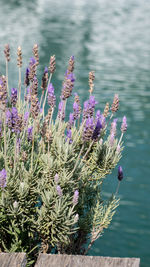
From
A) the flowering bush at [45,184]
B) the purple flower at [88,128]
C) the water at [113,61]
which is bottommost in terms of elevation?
the water at [113,61]

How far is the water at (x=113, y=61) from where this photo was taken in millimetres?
10359

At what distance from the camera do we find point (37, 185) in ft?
9.85

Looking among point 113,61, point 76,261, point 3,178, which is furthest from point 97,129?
point 113,61

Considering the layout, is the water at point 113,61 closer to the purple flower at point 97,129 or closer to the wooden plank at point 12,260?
A: the purple flower at point 97,129

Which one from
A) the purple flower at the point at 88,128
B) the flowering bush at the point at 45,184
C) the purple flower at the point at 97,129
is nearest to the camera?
the flowering bush at the point at 45,184

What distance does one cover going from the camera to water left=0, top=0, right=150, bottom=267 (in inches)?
408

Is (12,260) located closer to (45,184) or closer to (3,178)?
(3,178)

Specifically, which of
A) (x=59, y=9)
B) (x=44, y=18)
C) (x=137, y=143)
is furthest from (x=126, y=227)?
(x=59, y=9)

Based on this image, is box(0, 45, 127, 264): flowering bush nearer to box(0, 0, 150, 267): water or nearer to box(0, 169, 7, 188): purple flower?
box(0, 169, 7, 188): purple flower

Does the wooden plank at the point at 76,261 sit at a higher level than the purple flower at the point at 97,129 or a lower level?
lower

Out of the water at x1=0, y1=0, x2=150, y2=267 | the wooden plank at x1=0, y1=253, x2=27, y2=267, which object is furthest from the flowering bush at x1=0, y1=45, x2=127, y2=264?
the water at x1=0, y1=0, x2=150, y2=267

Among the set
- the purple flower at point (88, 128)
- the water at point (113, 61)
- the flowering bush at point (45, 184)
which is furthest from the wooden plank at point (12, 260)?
the water at point (113, 61)

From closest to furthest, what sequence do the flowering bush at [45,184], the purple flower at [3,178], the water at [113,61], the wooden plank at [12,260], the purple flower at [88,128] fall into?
the wooden plank at [12,260] < the purple flower at [3,178] < the flowering bush at [45,184] < the purple flower at [88,128] < the water at [113,61]

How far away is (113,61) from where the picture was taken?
26266 millimetres
